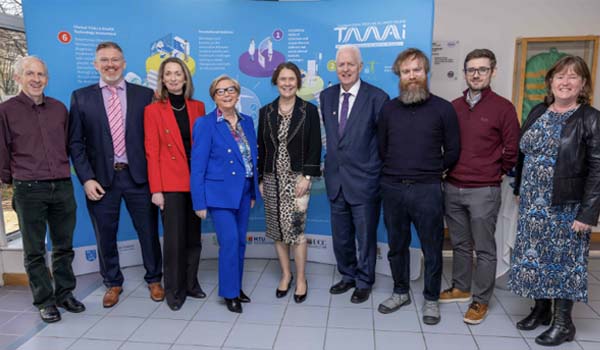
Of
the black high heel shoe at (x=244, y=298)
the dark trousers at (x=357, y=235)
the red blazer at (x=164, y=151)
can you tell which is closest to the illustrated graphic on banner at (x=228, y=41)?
the dark trousers at (x=357, y=235)

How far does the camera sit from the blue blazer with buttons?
2.70 metres

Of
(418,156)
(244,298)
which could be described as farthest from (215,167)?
(418,156)

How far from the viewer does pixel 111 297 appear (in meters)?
3.02

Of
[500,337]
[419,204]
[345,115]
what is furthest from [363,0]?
[500,337]

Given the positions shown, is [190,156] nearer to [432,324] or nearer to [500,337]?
[432,324]

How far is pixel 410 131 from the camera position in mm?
2570

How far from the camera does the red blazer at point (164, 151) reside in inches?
109

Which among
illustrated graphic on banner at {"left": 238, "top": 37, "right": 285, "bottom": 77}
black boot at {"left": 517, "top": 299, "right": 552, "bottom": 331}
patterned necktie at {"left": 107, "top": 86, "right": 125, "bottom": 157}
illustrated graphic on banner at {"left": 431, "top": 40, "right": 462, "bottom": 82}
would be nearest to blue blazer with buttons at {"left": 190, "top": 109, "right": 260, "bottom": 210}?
patterned necktie at {"left": 107, "top": 86, "right": 125, "bottom": 157}

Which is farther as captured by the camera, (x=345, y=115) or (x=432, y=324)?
(x=345, y=115)

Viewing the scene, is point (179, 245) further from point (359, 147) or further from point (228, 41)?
point (228, 41)

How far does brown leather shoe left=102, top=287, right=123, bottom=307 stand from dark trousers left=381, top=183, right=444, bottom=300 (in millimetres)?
1998

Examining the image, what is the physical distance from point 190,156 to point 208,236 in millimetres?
1237

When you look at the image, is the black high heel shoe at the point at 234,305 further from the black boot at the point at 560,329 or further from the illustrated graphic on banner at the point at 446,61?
the illustrated graphic on banner at the point at 446,61

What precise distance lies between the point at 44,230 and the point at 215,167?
118cm
